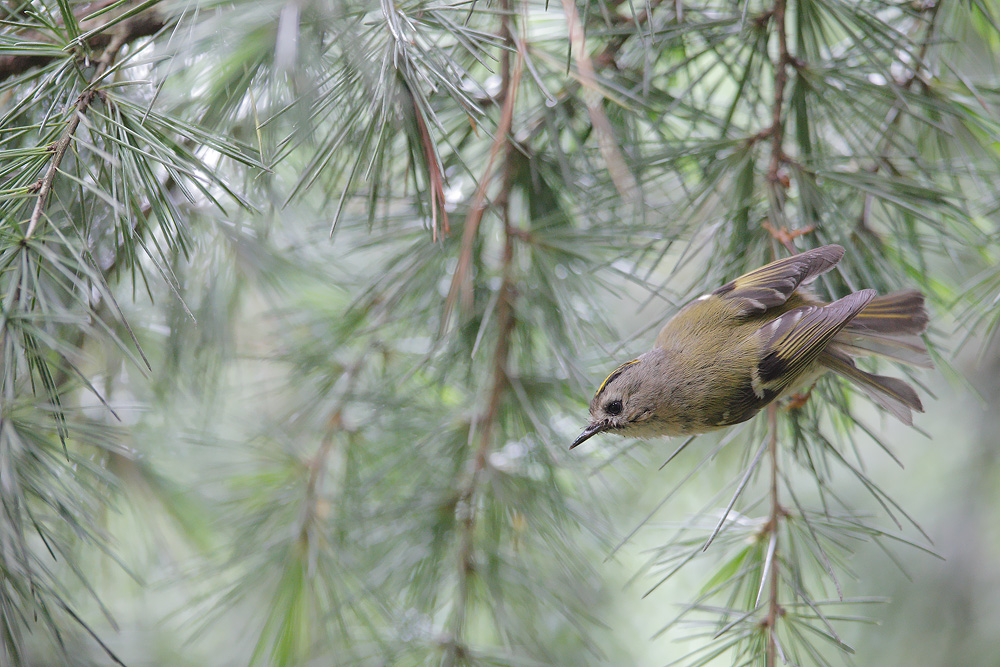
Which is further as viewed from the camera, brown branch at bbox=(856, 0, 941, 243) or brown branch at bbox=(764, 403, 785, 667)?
brown branch at bbox=(856, 0, 941, 243)

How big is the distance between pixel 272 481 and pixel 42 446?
1.85 feet

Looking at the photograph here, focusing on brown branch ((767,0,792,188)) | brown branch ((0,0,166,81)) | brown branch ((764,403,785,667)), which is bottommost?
brown branch ((764,403,785,667))

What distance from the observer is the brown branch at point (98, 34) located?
0.79 metres

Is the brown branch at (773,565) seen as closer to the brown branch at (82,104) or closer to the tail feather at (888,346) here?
the tail feather at (888,346)

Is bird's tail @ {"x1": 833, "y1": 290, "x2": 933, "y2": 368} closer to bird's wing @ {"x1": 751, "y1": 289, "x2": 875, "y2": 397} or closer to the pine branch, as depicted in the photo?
bird's wing @ {"x1": 751, "y1": 289, "x2": 875, "y2": 397}

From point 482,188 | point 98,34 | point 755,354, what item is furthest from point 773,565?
point 98,34

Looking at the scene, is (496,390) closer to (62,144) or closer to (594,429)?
(594,429)

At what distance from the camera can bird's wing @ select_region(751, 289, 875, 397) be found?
87 centimetres

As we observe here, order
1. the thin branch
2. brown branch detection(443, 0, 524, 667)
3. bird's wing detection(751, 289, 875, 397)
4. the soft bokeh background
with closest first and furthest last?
1. the soft bokeh background
2. bird's wing detection(751, 289, 875, 397)
3. brown branch detection(443, 0, 524, 667)
4. the thin branch

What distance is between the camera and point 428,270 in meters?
1.07

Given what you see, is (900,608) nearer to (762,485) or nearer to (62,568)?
(762,485)

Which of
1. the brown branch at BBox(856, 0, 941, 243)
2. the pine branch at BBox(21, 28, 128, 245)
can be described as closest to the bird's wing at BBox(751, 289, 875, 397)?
the brown branch at BBox(856, 0, 941, 243)

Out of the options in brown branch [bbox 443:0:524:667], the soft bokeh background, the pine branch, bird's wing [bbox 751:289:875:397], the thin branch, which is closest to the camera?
the pine branch

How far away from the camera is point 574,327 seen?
99 cm
